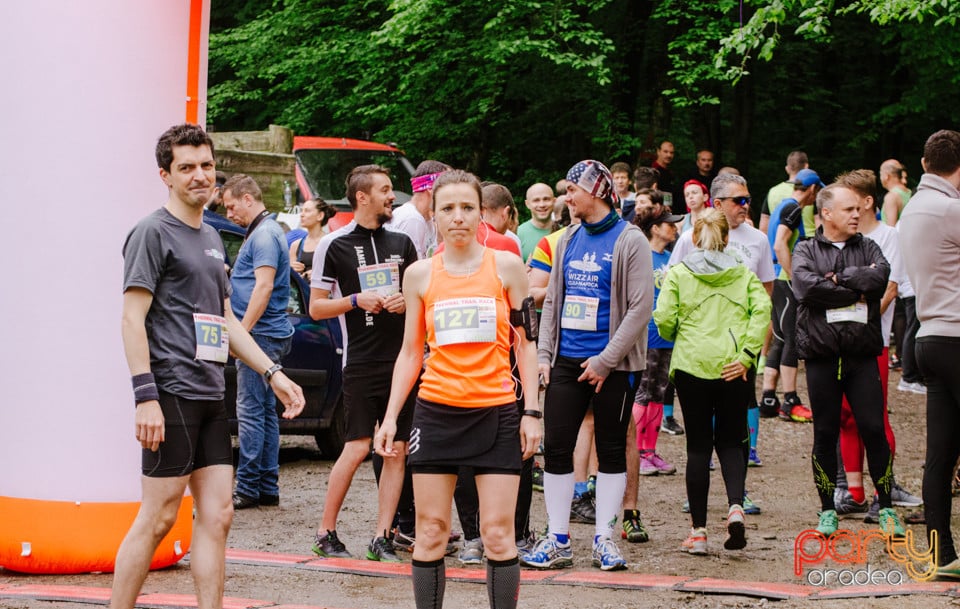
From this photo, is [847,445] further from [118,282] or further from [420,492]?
[118,282]

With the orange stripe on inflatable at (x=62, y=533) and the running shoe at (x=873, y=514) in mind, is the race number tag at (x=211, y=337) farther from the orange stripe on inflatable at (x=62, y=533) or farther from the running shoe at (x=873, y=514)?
the running shoe at (x=873, y=514)

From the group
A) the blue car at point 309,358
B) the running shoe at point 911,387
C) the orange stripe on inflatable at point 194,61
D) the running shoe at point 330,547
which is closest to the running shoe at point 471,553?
the running shoe at point 330,547

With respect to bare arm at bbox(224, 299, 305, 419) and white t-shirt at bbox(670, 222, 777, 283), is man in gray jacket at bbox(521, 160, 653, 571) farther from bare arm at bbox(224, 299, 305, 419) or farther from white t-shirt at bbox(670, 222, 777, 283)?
white t-shirt at bbox(670, 222, 777, 283)

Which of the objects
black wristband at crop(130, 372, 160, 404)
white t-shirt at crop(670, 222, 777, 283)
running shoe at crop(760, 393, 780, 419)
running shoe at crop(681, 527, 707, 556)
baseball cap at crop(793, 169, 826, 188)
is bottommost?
running shoe at crop(681, 527, 707, 556)

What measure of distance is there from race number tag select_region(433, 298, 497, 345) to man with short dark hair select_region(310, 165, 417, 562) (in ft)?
6.14

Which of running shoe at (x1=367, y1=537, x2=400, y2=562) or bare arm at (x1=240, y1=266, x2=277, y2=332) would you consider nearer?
running shoe at (x1=367, y1=537, x2=400, y2=562)

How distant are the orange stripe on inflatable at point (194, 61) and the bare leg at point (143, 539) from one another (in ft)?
7.54

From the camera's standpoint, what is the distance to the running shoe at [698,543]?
278 inches

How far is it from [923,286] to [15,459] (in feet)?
15.4

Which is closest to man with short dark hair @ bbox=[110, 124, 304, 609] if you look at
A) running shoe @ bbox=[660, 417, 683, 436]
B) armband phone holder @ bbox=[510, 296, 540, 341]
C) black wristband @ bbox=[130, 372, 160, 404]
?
black wristband @ bbox=[130, 372, 160, 404]

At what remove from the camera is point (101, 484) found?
242 inches

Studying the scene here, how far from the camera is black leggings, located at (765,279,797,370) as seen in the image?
1154 centimetres

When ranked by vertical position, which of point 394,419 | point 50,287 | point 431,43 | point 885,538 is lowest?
point 885,538

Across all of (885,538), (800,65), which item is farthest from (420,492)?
(800,65)
